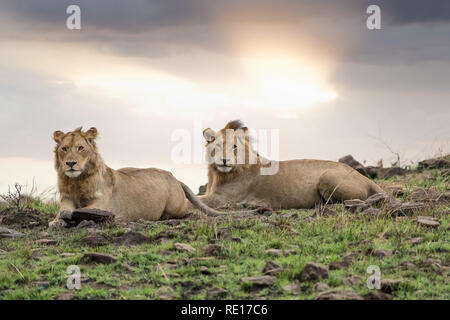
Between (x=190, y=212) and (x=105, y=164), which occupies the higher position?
(x=105, y=164)

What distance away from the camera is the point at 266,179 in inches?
605

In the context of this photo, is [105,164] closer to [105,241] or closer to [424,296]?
[105,241]

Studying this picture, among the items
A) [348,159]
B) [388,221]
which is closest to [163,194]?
[388,221]

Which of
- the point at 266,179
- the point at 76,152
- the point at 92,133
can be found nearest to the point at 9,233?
the point at 76,152

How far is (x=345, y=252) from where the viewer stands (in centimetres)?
952

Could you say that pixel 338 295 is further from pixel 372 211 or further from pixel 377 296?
pixel 372 211

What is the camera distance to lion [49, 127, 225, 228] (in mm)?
12133

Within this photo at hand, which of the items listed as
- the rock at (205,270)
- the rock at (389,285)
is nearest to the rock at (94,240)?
the rock at (205,270)

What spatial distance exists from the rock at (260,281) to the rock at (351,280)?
77 cm

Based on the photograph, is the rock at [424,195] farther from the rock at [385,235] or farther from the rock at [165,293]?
the rock at [165,293]

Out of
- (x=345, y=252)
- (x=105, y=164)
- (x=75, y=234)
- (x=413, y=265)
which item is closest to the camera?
(x=413, y=265)

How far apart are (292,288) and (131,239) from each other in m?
3.18

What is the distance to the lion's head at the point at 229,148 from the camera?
15.1 meters
